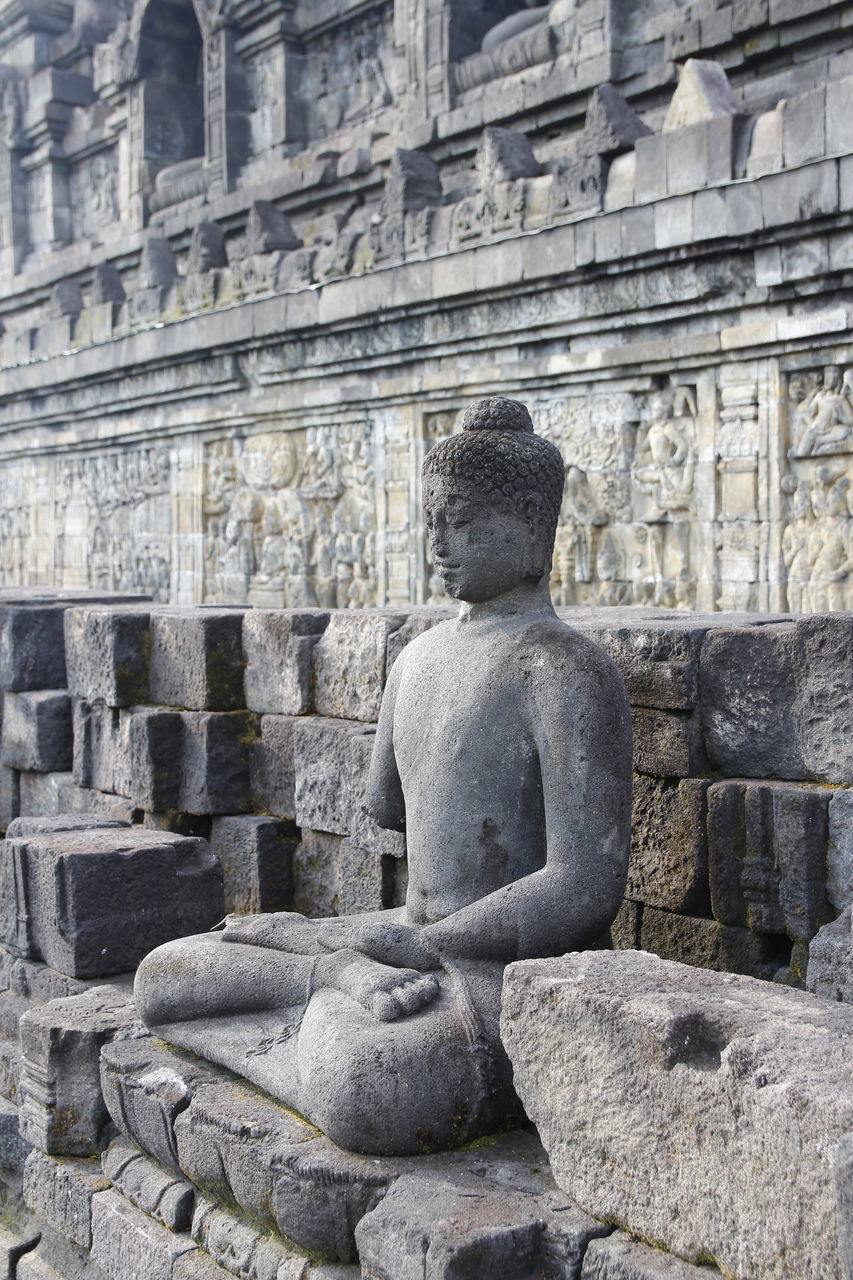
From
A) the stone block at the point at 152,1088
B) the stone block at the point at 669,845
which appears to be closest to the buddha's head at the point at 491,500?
the stone block at the point at 669,845

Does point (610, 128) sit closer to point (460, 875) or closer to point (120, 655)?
point (120, 655)

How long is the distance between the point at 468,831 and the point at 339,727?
1.84 metres

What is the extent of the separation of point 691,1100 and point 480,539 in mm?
1520

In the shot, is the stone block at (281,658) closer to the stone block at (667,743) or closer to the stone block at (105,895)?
the stone block at (105,895)

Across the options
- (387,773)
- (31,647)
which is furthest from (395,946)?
(31,647)

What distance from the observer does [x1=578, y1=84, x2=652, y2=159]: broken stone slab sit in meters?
8.67

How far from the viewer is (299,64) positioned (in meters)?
18.8

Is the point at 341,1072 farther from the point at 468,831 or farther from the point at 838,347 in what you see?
the point at 838,347

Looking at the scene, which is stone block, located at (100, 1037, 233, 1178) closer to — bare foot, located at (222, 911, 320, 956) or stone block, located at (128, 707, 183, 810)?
bare foot, located at (222, 911, 320, 956)

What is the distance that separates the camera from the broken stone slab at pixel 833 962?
10.8 ft

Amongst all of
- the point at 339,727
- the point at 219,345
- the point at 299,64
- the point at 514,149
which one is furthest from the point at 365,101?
the point at 339,727

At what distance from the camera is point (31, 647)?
6.90 meters

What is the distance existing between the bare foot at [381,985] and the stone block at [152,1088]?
467 millimetres

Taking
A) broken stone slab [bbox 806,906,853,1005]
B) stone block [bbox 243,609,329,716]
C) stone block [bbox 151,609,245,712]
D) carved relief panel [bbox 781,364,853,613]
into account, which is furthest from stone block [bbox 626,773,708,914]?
carved relief panel [bbox 781,364,853,613]
